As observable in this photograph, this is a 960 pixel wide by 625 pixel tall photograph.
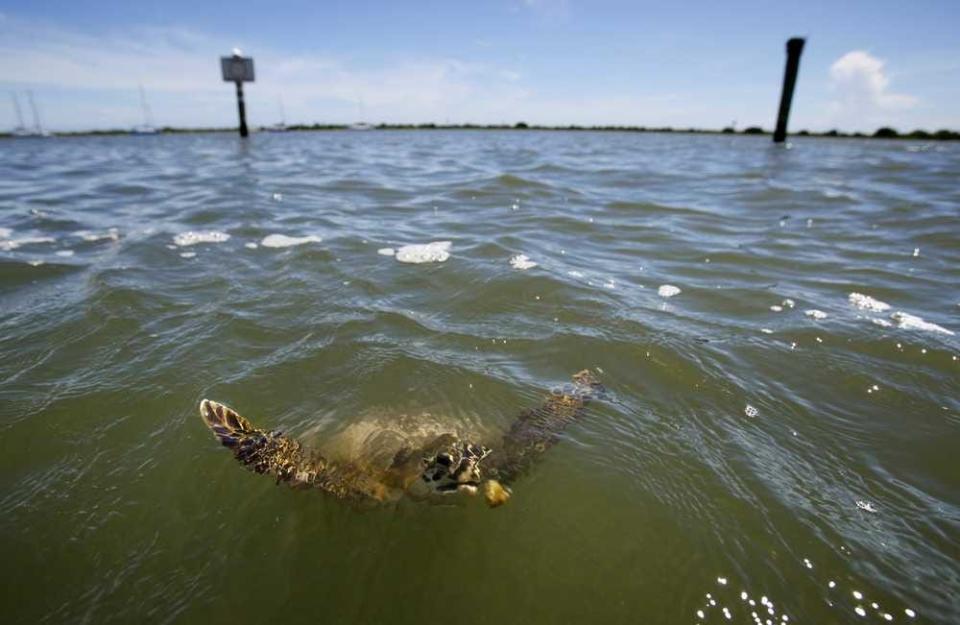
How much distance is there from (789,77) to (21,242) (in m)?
31.1

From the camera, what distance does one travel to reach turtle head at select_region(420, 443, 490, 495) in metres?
2.43

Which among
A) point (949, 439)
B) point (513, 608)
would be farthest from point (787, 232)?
point (513, 608)

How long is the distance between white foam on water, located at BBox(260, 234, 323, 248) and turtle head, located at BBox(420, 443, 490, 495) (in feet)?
16.9

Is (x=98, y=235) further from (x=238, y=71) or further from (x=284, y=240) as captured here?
(x=238, y=71)

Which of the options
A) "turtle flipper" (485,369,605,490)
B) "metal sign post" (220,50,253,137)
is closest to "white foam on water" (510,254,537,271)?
"turtle flipper" (485,369,605,490)

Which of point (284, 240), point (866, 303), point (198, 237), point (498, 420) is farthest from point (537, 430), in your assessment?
point (198, 237)

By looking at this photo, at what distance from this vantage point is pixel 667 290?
514 centimetres

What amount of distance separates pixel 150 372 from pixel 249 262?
9.29 ft

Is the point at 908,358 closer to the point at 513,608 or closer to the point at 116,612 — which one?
the point at 513,608

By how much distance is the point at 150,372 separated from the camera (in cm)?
337

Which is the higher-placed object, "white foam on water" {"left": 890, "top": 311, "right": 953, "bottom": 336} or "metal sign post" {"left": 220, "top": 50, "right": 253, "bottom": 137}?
"metal sign post" {"left": 220, "top": 50, "right": 253, "bottom": 137}

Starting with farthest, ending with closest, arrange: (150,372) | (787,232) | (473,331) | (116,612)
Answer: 1. (787,232)
2. (473,331)
3. (150,372)
4. (116,612)

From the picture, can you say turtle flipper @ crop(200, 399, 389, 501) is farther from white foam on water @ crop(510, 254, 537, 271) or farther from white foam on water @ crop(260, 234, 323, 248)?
white foam on water @ crop(260, 234, 323, 248)

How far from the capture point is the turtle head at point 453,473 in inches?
95.5
